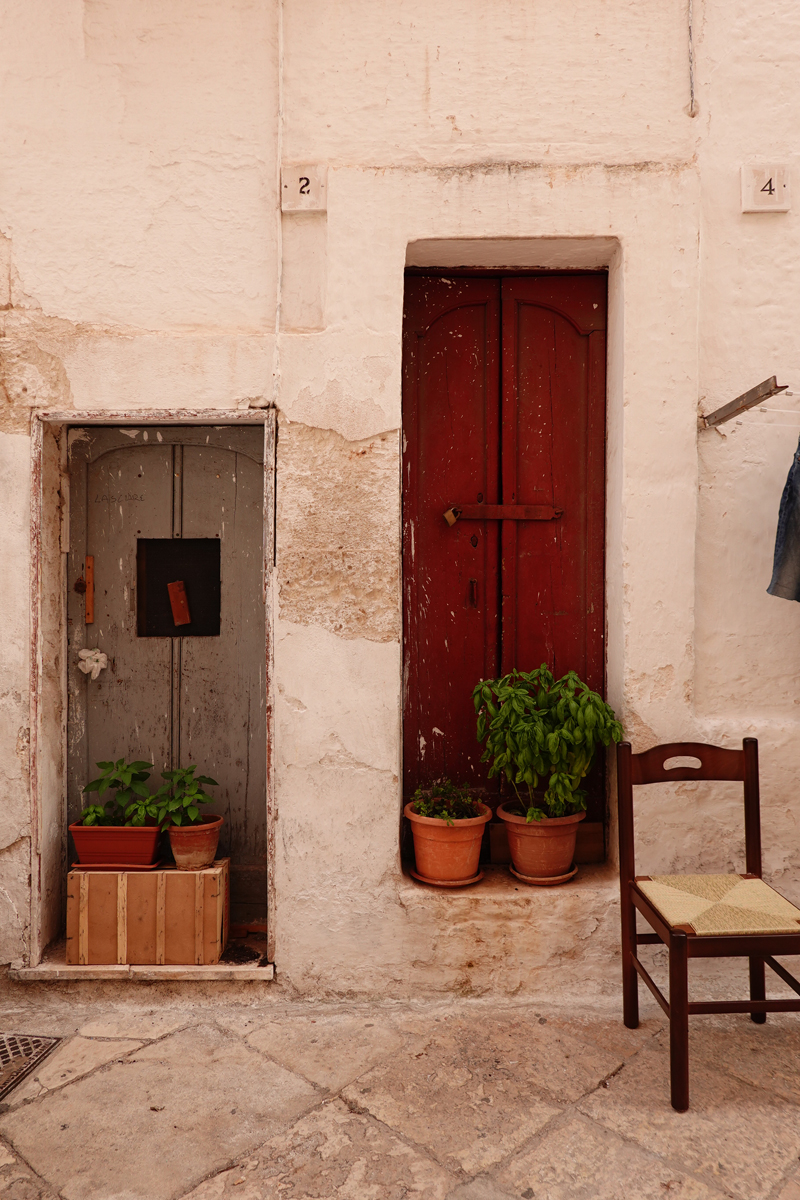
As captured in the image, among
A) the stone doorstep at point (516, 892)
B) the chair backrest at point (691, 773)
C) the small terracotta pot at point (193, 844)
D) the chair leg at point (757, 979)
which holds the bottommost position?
the chair leg at point (757, 979)

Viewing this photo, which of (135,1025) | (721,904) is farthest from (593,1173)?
(135,1025)

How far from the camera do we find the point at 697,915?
2.37m

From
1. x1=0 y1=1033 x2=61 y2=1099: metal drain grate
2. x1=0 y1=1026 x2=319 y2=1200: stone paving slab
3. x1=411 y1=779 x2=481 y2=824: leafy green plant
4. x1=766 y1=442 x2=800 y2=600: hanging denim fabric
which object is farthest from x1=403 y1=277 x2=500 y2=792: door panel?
x1=0 y1=1033 x2=61 y2=1099: metal drain grate

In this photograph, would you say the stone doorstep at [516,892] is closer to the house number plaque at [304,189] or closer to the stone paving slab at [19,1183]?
the stone paving slab at [19,1183]

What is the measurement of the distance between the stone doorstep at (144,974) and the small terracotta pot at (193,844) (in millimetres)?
390

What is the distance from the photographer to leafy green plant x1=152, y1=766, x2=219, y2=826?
3.16 meters

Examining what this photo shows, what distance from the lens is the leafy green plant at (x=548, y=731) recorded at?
2.83 m

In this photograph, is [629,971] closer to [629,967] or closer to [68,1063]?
[629,967]

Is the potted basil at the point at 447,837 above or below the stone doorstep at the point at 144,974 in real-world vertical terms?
above

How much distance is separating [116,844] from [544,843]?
1757 millimetres

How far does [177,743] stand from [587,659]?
1.94 metres

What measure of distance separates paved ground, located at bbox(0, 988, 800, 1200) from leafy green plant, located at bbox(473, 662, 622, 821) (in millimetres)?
870

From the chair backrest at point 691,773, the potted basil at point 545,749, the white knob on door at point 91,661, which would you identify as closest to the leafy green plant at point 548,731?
the potted basil at point 545,749

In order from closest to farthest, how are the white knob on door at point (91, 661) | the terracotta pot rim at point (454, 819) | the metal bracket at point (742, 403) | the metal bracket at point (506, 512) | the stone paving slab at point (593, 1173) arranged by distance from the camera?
1. the stone paving slab at point (593, 1173)
2. the metal bracket at point (742, 403)
3. the terracotta pot rim at point (454, 819)
4. the metal bracket at point (506, 512)
5. the white knob on door at point (91, 661)
